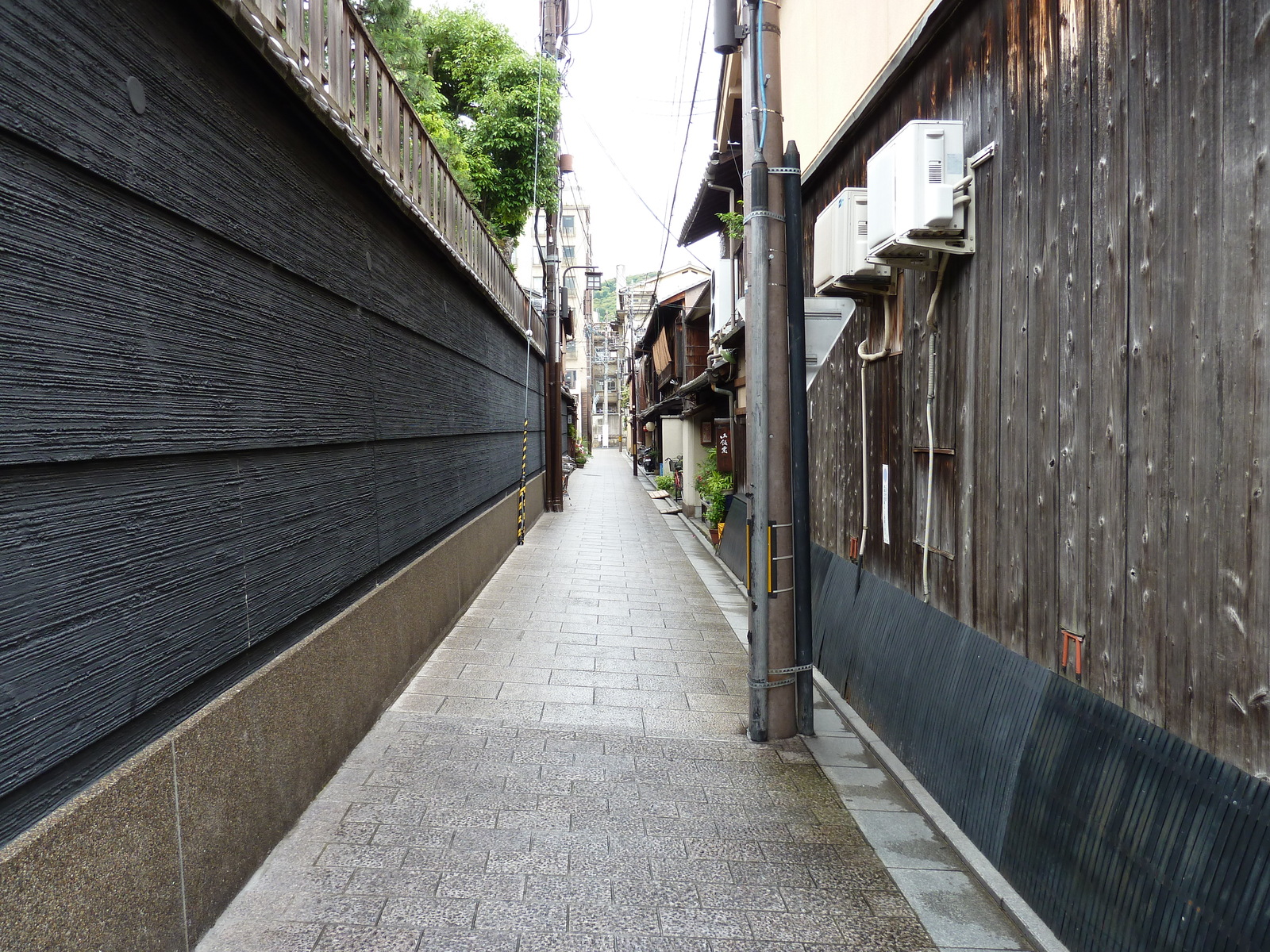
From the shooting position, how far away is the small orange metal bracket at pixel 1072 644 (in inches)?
146

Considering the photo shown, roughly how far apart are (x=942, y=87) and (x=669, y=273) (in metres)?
30.0

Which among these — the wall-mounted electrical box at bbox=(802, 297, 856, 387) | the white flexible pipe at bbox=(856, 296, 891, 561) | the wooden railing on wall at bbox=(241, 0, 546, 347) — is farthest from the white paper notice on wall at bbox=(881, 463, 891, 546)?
the wooden railing on wall at bbox=(241, 0, 546, 347)

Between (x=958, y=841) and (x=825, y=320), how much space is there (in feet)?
14.7

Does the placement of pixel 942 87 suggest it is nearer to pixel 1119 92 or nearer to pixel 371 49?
pixel 1119 92

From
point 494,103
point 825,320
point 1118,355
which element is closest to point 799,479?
point 825,320

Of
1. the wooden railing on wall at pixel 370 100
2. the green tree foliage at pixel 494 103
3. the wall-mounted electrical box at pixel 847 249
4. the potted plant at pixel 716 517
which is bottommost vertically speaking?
the potted plant at pixel 716 517

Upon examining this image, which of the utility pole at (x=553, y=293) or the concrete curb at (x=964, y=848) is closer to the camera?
the concrete curb at (x=964, y=848)

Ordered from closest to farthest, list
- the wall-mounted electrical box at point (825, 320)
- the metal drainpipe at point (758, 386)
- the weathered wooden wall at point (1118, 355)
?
the weathered wooden wall at point (1118, 355), the metal drainpipe at point (758, 386), the wall-mounted electrical box at point (825, 320)

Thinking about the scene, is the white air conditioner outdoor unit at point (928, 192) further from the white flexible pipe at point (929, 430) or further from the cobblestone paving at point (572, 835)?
the cobblestone paving at point (572, 835)

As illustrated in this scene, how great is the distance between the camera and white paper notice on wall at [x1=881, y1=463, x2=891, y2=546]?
642 cm

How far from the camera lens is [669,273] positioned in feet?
114

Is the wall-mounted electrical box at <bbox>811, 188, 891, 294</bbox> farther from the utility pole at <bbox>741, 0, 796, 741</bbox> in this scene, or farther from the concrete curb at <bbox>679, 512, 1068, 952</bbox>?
the concrete curb at <bbox>679, 512, 1068, 952</bbox>

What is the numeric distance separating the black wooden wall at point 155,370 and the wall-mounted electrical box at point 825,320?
12.8 feet

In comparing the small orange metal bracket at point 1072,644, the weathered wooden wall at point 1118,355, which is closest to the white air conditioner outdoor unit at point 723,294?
the weathered wooden wall at point 1118,355
